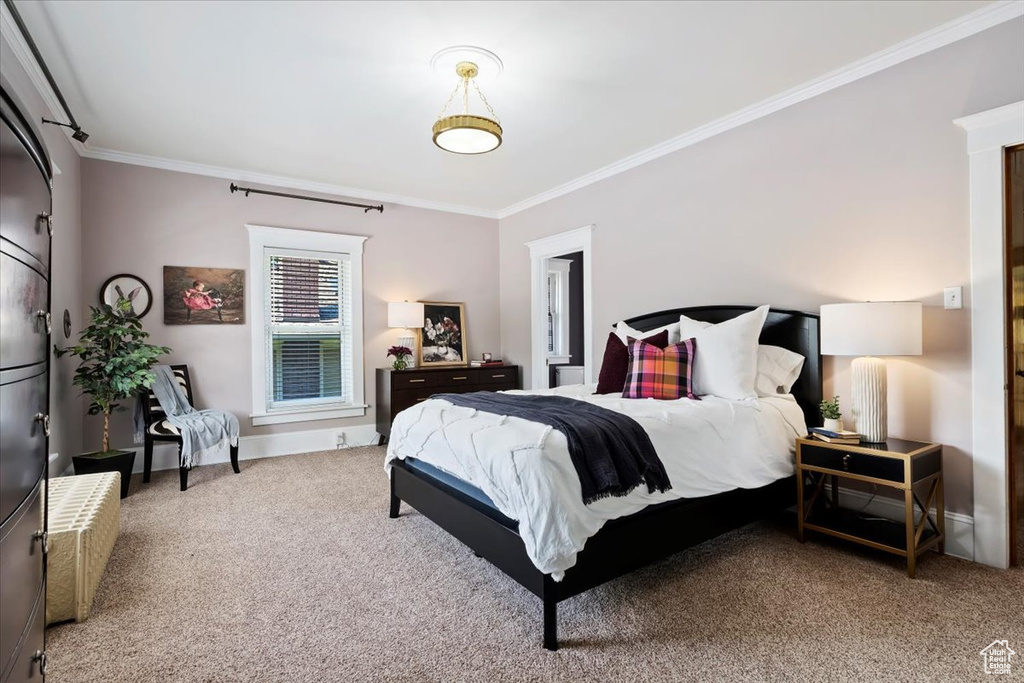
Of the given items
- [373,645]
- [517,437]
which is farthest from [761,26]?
[373,645]

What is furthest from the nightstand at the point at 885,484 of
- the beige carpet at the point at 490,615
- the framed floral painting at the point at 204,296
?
the framed floral painting at the point at 204,296

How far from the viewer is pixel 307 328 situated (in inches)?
201

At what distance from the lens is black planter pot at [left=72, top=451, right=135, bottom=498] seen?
143 inches

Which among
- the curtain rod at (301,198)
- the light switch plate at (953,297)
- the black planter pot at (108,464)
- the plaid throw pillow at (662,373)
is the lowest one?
the black planter pot at (108,464)

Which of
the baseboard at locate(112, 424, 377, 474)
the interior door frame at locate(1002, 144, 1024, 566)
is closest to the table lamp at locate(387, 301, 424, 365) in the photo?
the baseboard at locate(112, 424, 377, 474)

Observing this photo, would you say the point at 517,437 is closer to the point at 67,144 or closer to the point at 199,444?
the point at 199,444

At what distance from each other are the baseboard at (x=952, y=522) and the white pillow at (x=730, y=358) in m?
0.89

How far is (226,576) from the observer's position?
95.3 inches

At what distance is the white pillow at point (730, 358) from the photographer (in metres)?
3.02

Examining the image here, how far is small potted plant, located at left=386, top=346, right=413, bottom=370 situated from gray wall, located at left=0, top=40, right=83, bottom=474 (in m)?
2.57

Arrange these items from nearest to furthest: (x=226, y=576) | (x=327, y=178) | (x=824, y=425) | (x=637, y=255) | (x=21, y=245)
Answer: (x=21, y=245)
(x=226, y=576)
(x=824, y=425)
(x=637, y=255)
(x=327, y=178)

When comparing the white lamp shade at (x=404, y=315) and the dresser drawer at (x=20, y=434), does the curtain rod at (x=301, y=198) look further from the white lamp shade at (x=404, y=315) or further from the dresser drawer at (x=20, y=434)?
the dresser drawer at (x=20, y=434)

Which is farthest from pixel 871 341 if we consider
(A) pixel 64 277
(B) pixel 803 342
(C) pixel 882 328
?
(A) pixel 64 277

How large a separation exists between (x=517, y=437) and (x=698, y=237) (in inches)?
100
